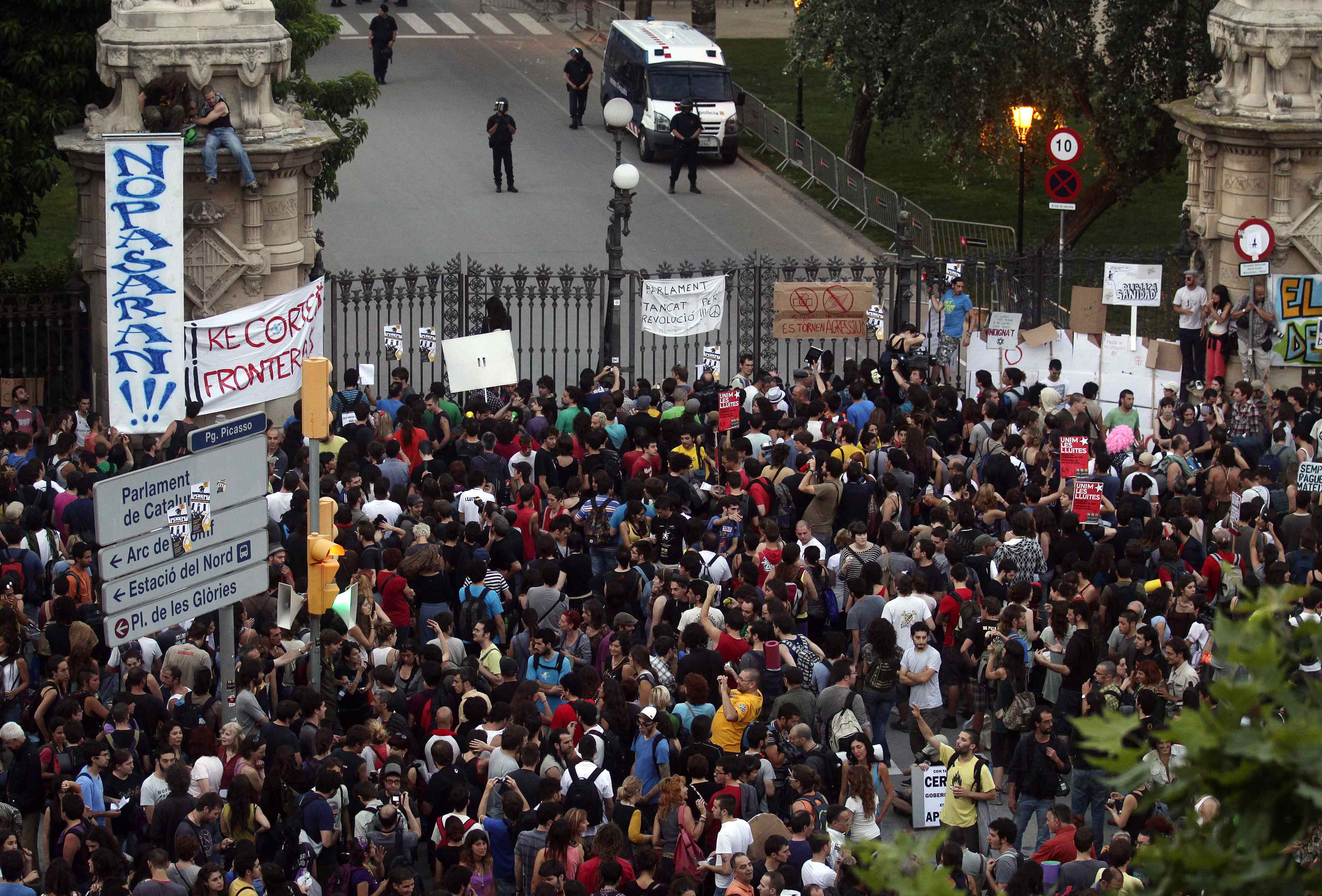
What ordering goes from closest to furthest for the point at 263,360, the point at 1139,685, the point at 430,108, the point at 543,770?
the point at 543,770, the point at 1139,685, the point at 263,360, the point at 430,108

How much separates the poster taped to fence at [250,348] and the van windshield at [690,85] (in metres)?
16.5

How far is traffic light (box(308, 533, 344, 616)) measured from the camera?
1279cm

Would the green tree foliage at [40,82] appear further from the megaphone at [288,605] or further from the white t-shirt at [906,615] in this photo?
the white t-shirt at [906,615]

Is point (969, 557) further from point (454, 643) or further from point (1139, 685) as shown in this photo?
point (454, 643)

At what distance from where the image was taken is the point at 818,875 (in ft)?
36.8

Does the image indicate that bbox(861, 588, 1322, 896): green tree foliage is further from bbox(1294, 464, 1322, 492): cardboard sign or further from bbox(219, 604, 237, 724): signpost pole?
bbox(1294, 464, 1322, 492): cardboard sign

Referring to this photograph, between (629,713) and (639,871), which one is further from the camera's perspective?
(629,713)

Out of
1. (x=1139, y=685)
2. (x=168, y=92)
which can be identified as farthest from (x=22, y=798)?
(x=168, y=92)

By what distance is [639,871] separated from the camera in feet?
36.4

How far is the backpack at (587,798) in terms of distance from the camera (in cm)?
1184

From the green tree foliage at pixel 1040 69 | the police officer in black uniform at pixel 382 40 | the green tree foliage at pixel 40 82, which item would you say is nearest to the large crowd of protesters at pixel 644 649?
the green tree foliage at pixel 40 82

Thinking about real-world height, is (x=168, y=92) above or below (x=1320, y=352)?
above

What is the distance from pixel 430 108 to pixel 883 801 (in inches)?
1107

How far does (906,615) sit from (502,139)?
66.9 feet
